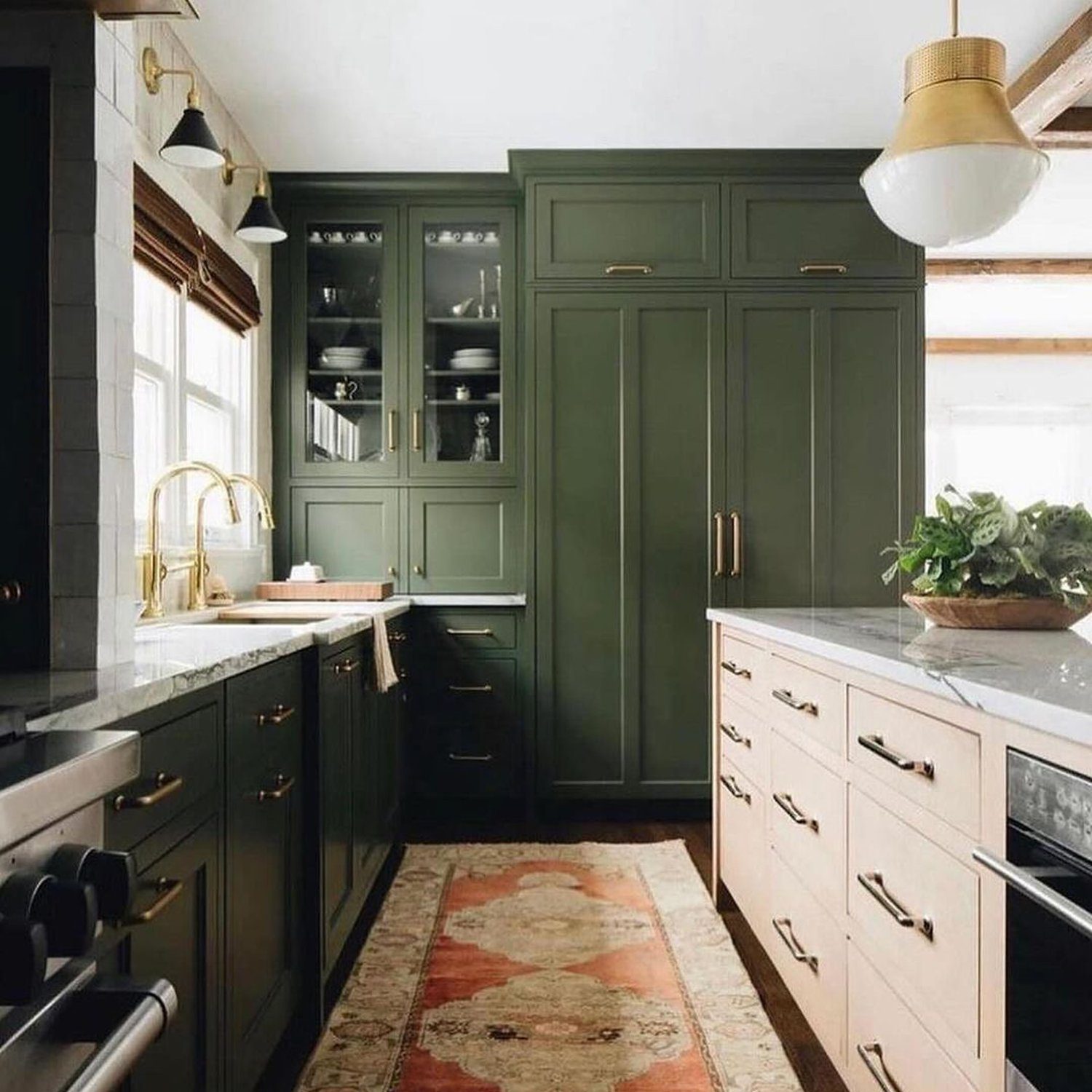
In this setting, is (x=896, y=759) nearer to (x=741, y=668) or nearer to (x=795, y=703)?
(x=795, y=703)

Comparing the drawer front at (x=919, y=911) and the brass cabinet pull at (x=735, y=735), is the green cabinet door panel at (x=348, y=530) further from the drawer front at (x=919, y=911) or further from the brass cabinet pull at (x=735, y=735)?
the drawer front at (x=919, y=911)

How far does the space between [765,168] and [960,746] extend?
3248 millimetres

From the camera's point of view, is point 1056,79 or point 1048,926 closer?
point 1048,926

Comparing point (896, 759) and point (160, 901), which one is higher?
point (896, 759)

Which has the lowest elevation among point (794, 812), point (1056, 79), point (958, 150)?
point (794, 812)

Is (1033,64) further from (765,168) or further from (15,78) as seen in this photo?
(15,78)

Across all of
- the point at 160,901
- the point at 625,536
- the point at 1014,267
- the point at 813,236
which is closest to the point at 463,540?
the point at 625,536

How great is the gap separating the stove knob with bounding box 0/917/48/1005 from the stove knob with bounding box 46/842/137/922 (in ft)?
0.46

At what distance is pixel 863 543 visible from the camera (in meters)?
4.02

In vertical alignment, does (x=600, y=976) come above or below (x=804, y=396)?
below

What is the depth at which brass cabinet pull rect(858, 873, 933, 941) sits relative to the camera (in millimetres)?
1383

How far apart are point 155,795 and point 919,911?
1.03m

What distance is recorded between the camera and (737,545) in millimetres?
3957

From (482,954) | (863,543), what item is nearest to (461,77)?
(863,543)
